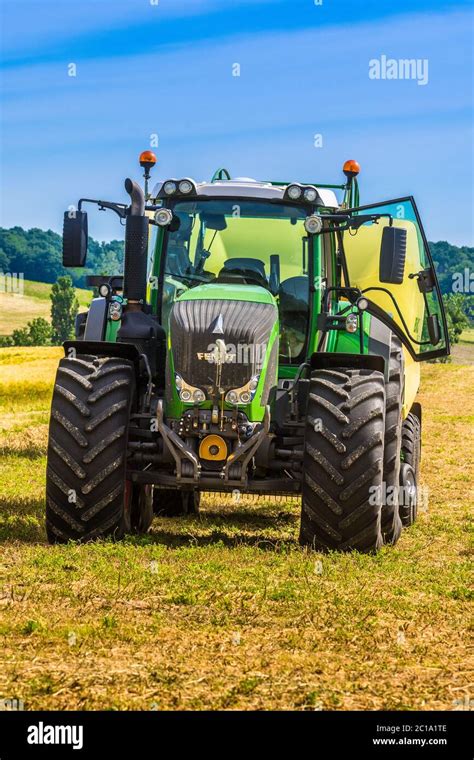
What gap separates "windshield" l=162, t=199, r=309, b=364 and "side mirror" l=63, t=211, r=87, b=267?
0.98 meters

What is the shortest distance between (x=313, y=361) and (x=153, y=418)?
1392 millimetres

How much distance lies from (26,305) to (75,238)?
134 meters

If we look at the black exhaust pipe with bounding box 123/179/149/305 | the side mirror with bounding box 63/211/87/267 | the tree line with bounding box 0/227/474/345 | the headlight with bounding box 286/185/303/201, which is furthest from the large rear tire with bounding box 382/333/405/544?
the tree line with bounding box 0/227/474/345

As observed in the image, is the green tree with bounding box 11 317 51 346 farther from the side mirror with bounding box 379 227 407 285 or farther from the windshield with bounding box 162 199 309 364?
the side mirror with bounding box 379 227 407 285

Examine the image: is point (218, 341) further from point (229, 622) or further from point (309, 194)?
point (229, 622)

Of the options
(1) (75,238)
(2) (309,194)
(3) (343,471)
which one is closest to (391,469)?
(3) (343,471)

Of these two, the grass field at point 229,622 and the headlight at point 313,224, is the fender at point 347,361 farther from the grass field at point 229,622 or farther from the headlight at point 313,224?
the grass field at point 229,622

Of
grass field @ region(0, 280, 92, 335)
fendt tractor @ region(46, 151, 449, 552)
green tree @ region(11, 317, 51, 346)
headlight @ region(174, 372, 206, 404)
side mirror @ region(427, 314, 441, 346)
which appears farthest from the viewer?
grass field @ region(0, 280, 92, 335)

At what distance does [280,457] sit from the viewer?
9.30m

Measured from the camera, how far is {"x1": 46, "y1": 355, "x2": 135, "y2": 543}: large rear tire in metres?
8.95

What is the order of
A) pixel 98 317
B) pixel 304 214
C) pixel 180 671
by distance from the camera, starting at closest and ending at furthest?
pixel 180 671 < pixel 304 214 < pixel 98 317
